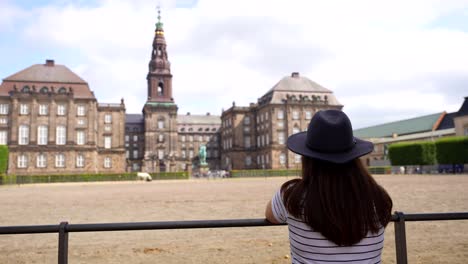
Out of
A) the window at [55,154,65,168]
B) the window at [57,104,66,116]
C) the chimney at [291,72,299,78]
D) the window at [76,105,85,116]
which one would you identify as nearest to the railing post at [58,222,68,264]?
the window at [55,154,65,168]

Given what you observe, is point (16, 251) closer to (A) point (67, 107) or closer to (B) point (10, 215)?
(B) point (10, 215)

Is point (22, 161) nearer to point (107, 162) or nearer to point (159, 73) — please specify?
point (107, 162)

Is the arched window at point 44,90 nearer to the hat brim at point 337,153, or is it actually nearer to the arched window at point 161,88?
the arched window at point 161,88

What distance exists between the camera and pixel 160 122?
82188mm

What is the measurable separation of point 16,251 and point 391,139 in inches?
3217

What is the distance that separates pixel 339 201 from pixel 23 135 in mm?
65400

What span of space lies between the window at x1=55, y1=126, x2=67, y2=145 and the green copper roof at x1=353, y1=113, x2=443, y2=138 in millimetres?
64300

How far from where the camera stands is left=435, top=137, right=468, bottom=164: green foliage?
47.3 meters

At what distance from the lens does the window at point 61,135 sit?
6097 centimetres

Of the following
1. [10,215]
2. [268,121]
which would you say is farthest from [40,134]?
[10,215]

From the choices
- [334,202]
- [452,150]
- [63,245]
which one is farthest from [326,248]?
[452,150]

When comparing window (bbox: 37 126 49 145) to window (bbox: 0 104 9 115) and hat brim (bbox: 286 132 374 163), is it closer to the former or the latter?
window (bbox: 0 104 9 115)

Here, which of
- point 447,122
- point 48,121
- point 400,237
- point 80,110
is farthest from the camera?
point 447,122

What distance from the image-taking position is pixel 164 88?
83.6 m
